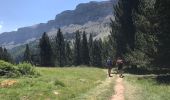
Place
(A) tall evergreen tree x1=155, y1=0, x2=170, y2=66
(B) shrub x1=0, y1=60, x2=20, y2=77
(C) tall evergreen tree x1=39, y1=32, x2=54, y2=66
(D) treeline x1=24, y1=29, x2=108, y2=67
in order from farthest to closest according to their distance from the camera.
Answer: (D) treeline x1=24, y1=29, x2=108, y2=67, (C) tall evergreen tree x1=39, y1=32, x2=54, y2=66, (A) tall evergreen tree x1=155, y1=0, x2=170, y2=66, (B) shrub x1=0, y1=60, x2=20, y2=77

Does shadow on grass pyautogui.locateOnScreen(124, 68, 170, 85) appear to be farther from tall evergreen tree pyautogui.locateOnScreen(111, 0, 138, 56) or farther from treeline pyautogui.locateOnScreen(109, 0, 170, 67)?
tall evergreen tree pyautogui.locateOnScreen(111, 0, 138, 56)

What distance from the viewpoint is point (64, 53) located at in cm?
16700

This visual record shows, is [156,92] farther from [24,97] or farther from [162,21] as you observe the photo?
[162,21]

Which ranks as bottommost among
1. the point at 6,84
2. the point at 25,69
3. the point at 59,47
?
the point at 6,84

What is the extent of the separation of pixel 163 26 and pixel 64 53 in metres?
125

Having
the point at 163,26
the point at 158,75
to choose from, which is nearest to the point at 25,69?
the point at 163,26

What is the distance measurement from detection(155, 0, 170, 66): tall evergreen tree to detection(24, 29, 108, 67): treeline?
294 ft

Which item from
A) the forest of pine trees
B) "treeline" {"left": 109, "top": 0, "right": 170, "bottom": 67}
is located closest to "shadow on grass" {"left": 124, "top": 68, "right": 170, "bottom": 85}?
the forest of pine trees

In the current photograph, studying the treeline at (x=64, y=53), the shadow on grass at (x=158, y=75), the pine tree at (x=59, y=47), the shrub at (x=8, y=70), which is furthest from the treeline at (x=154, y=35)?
the pine tree at (x=59, y=47)

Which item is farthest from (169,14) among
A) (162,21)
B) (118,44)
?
(118,44)

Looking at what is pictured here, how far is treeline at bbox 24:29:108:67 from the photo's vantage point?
135375mm

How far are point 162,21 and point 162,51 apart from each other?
12.2 feet

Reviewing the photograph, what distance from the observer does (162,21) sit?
42.9m

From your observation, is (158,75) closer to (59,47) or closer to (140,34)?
(140,34)
